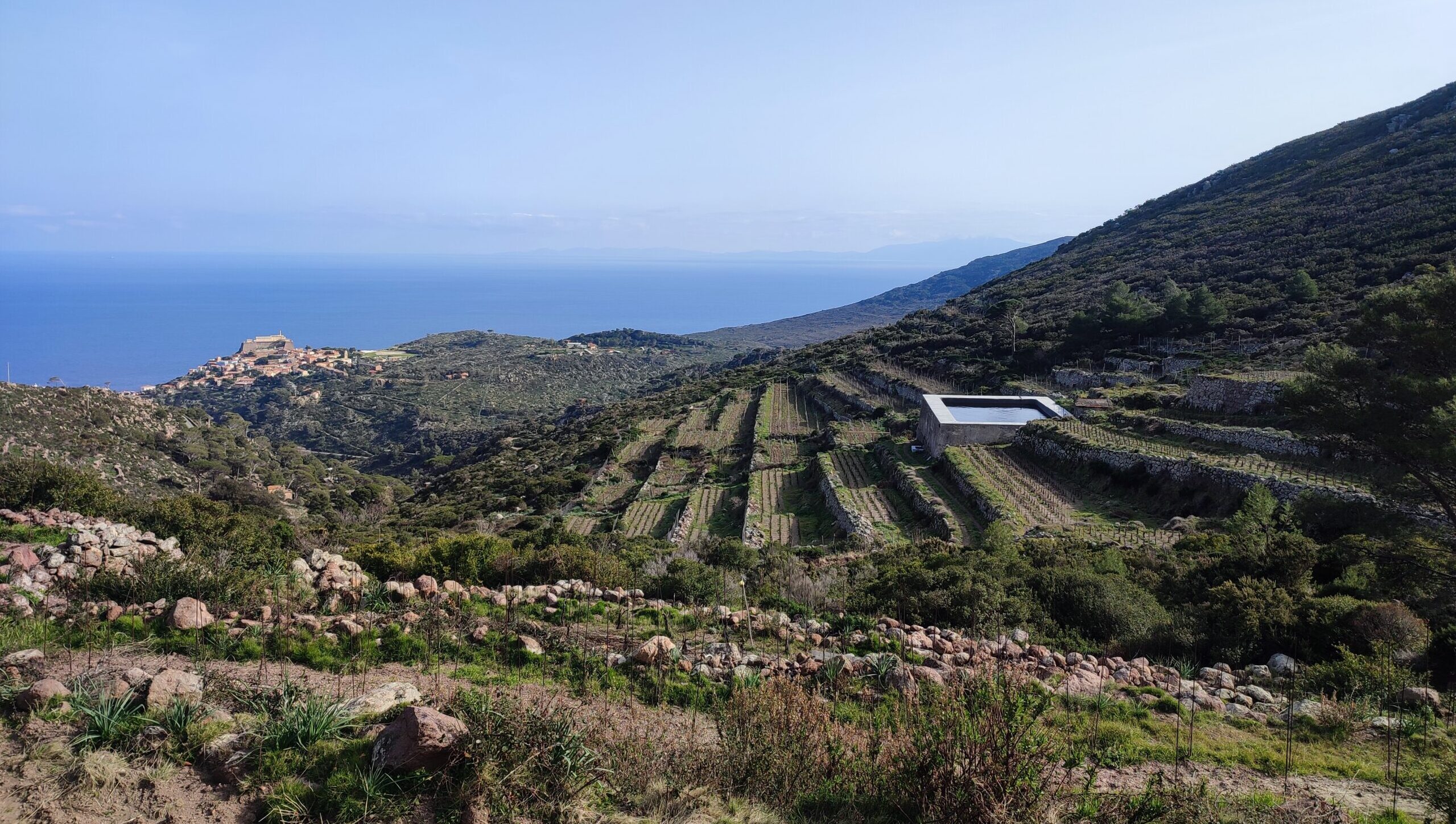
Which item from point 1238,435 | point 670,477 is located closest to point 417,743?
point 1238,435

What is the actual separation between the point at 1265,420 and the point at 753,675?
21.0 metres

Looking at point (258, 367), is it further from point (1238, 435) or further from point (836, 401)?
point (1238, 435)

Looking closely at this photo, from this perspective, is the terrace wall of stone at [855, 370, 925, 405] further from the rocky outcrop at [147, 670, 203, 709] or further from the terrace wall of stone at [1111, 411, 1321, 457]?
the rocky outcrop at [147, 670, 203, 709]

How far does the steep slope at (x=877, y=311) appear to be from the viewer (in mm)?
115250

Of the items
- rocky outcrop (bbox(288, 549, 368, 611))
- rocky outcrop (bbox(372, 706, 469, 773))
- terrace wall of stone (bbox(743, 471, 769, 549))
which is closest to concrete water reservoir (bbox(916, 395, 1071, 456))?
terrace wall of stone (bbox(743, 471, 769, 549))

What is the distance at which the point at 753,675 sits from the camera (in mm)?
6707

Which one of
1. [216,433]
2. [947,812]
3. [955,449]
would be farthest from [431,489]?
[947,812]

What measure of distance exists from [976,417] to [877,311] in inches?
4439

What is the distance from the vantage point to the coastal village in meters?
83.2

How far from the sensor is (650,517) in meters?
24.5

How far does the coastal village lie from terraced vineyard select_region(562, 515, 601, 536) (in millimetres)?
71907

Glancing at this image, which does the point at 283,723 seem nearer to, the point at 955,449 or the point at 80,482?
the point at 80,482

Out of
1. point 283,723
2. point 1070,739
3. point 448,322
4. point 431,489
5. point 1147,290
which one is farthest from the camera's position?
point 448,322

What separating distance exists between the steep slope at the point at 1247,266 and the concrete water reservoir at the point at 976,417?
999cm
